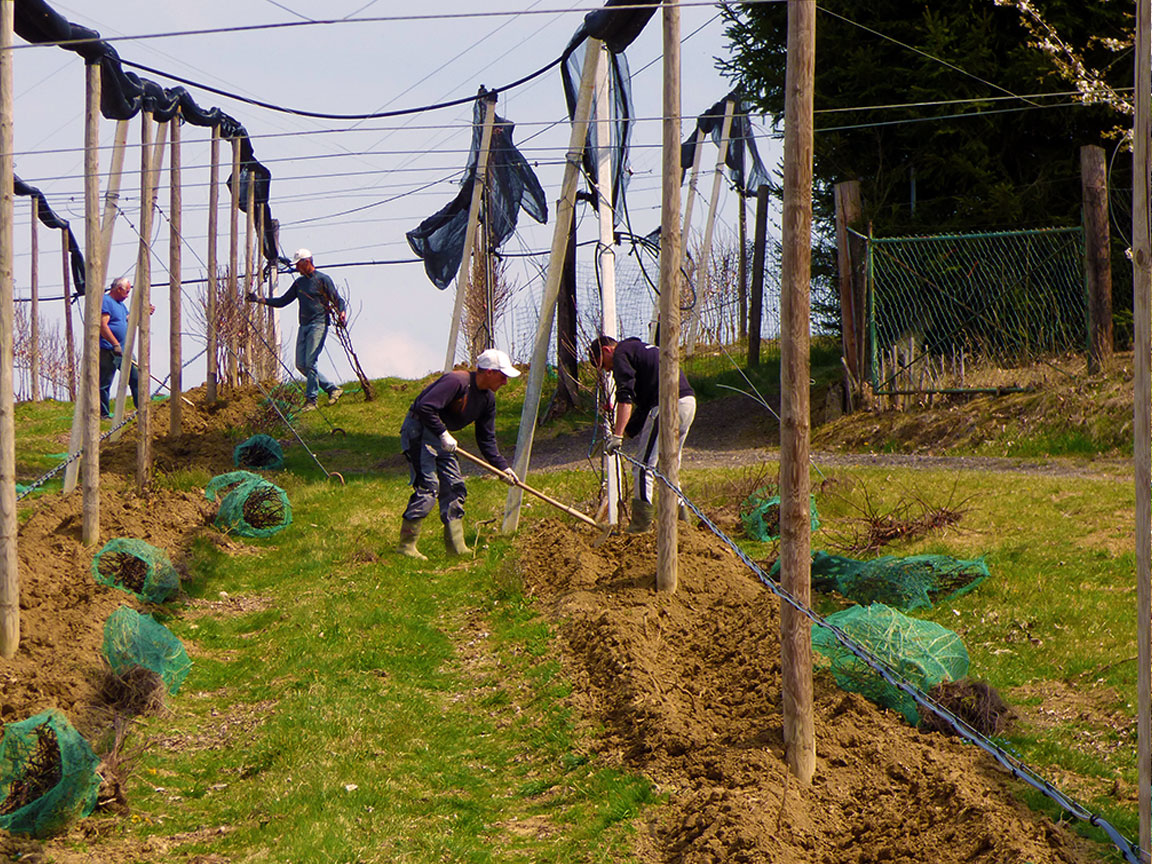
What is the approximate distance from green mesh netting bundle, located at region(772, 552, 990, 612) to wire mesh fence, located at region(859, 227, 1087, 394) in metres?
6.44

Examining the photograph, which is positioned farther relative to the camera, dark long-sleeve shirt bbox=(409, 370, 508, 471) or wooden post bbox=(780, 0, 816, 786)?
dark long-sleeve shirt bbox=(409, 370, 508, 471)

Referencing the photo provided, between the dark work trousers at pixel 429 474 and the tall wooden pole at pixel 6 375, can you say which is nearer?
the tall wooden pole at pixel 6 375

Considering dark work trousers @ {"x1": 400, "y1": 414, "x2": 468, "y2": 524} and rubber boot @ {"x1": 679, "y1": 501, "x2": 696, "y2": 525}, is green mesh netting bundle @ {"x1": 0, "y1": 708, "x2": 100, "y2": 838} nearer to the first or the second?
dark work trousers @ {"x1": 400, "y1": 414, "x2": 468, "y2": 524}

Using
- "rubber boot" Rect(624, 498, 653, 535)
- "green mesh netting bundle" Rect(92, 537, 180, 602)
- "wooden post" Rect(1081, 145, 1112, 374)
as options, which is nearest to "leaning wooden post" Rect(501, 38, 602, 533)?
"rubber boot" Rect(624, 498, 653, 535)

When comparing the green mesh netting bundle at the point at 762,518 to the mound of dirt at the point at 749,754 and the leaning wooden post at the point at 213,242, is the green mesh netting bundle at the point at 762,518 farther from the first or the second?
the leaning wooden post at the point at 213,242

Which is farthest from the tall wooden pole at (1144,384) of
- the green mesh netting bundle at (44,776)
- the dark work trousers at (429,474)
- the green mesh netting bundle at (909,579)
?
the dark work trousers at (429,474)

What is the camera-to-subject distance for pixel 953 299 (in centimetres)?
1470

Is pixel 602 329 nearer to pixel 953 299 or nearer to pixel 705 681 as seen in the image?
pixel 705 681

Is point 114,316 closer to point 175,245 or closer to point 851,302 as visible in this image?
point 175,245

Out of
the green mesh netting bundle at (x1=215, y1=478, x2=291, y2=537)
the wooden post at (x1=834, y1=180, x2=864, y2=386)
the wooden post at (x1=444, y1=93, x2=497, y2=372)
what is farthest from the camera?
the wooden post at (x1=444, y1=93, x2=497, y2=372)

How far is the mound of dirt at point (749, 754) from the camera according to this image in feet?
16.0

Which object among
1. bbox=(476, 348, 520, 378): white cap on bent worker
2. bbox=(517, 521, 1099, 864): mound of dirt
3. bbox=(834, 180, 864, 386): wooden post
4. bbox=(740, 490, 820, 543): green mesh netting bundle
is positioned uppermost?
bbox=(834, 180, 864, 386): wooden post

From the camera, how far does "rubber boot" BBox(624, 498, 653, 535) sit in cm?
1006

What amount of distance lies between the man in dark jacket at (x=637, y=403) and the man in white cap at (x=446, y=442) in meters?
0.92
